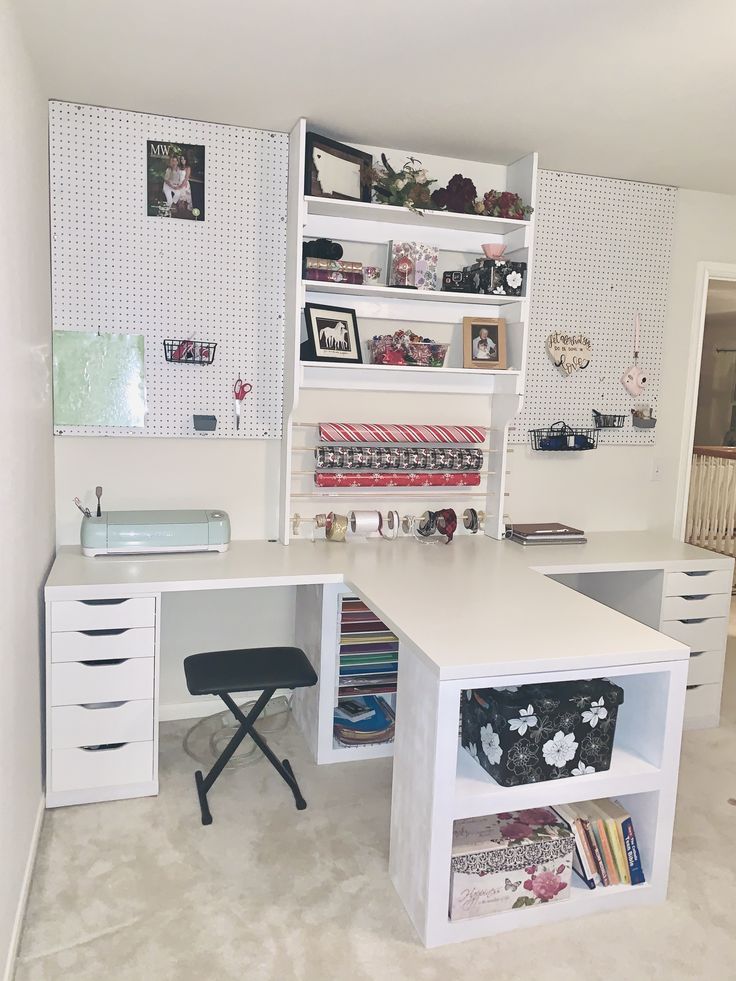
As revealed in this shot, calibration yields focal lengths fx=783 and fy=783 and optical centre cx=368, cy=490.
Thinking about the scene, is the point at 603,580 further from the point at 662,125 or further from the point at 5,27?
the point at 5,27

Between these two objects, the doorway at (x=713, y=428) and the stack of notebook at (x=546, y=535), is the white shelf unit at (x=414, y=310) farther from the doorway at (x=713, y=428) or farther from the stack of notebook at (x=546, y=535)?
the doorway at (x=713, y=428)

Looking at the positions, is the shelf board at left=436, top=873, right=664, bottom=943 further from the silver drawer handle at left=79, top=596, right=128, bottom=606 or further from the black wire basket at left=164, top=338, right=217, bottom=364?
the black wire basket at left=164, top=338, right=217, bottom=364

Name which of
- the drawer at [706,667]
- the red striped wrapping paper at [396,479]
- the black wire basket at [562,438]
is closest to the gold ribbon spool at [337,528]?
the red striped wrapping paper at [396,479]

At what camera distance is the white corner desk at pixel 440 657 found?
1992 mm

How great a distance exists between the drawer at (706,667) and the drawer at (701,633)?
1.1 inches

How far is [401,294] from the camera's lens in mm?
2996

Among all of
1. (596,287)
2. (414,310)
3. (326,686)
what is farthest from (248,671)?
(596,287)

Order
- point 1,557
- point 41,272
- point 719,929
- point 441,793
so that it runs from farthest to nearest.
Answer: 1. point 41,272
2. point 719,929
3. point 441,793
4. point 1,557

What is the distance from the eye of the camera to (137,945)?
1.97 metres

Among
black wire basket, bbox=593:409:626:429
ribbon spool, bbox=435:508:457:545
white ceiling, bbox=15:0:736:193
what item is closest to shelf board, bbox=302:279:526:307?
white ceiling, bbox=15:0:736:193

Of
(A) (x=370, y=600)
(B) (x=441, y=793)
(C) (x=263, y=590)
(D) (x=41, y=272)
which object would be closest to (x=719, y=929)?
(B) (x=441, y=793)

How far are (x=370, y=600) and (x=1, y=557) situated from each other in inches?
42.2

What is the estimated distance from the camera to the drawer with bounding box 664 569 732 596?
3.23 m

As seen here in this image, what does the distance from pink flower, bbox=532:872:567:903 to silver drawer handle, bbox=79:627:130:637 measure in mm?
1440
